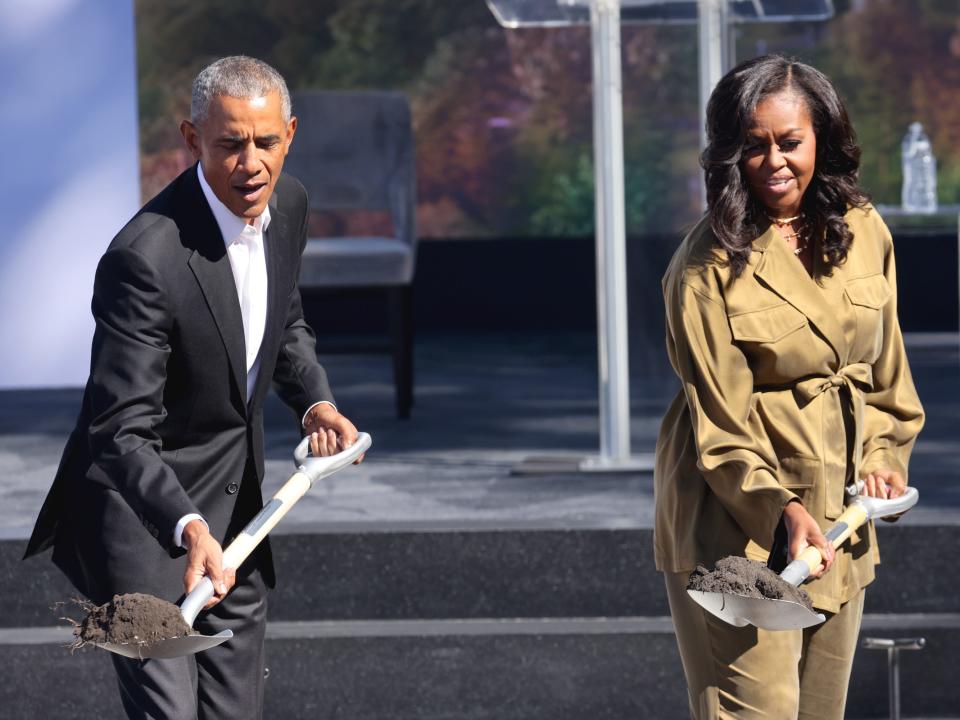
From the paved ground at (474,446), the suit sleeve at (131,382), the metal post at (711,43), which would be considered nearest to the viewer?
the suit sleeve at (131,382)

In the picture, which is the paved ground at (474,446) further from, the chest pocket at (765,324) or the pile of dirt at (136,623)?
the pile of dirt at (136,623)

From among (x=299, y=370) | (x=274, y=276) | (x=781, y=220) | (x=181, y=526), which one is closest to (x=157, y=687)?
(x=181, y=526)

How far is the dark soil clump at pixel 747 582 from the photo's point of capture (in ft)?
6.73

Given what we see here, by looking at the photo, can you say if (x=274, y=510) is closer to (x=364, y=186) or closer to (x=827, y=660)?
(x=827, y=660)

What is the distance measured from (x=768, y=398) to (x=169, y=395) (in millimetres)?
839

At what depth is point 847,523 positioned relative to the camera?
7.41ft

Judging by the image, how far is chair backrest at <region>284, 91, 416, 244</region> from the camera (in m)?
5.98

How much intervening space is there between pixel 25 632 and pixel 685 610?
6.23ft

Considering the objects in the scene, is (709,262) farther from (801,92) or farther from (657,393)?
(657,393)

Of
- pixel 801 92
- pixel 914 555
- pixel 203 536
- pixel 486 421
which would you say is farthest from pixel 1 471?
pixel 801 92

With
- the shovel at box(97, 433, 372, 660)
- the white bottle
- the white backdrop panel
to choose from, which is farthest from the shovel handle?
the white bottle

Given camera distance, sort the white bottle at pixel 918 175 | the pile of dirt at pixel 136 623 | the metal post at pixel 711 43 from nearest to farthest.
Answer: the pile of dirt at pixel 136 623 → the metal post at pixel 711 43 → the white bottle at pixel 918 175

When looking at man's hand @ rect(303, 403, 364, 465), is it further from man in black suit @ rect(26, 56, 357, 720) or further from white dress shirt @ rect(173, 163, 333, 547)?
white dress shirt @ rect(173, 163, 333, 547)

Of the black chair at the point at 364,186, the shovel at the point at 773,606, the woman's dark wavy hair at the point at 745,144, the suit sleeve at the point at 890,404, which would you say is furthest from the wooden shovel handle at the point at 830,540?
the black chair at the point at 364,186
